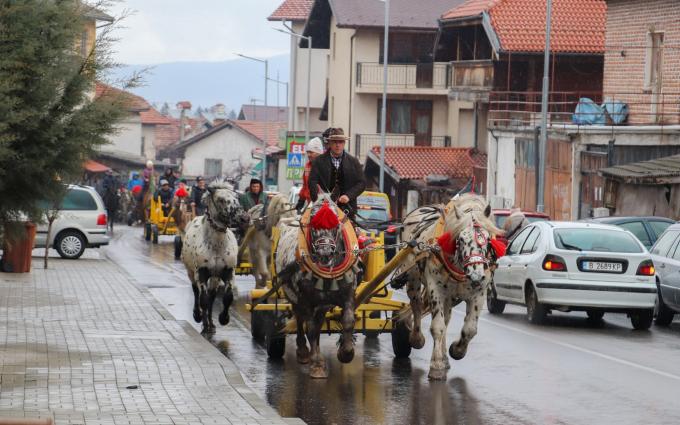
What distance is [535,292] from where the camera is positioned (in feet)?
69.4

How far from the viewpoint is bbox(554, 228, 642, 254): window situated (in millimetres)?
21047

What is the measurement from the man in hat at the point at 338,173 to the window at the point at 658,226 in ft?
44.7

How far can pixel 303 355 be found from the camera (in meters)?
15.0

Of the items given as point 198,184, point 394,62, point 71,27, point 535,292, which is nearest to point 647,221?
point 535,292

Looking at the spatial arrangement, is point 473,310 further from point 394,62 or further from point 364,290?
point 394,62

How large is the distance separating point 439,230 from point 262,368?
2.54 m

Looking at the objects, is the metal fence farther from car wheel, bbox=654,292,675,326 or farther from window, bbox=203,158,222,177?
car wheel, bbox=654,292,675,326

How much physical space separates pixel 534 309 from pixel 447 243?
759cm

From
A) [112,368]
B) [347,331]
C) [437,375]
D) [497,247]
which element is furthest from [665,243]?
[112,368]

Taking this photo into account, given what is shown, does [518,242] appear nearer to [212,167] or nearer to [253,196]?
[253,196]

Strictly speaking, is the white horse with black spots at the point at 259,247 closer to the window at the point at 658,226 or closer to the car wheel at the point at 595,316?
the car wheel at the point at 595,316

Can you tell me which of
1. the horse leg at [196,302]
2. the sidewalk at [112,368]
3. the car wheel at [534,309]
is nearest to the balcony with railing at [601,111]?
the car wheel at [534,309]

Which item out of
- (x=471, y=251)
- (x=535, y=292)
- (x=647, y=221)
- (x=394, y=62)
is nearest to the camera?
(x=471, y=251)

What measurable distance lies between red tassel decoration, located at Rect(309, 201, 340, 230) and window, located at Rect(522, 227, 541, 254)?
8306 mm
